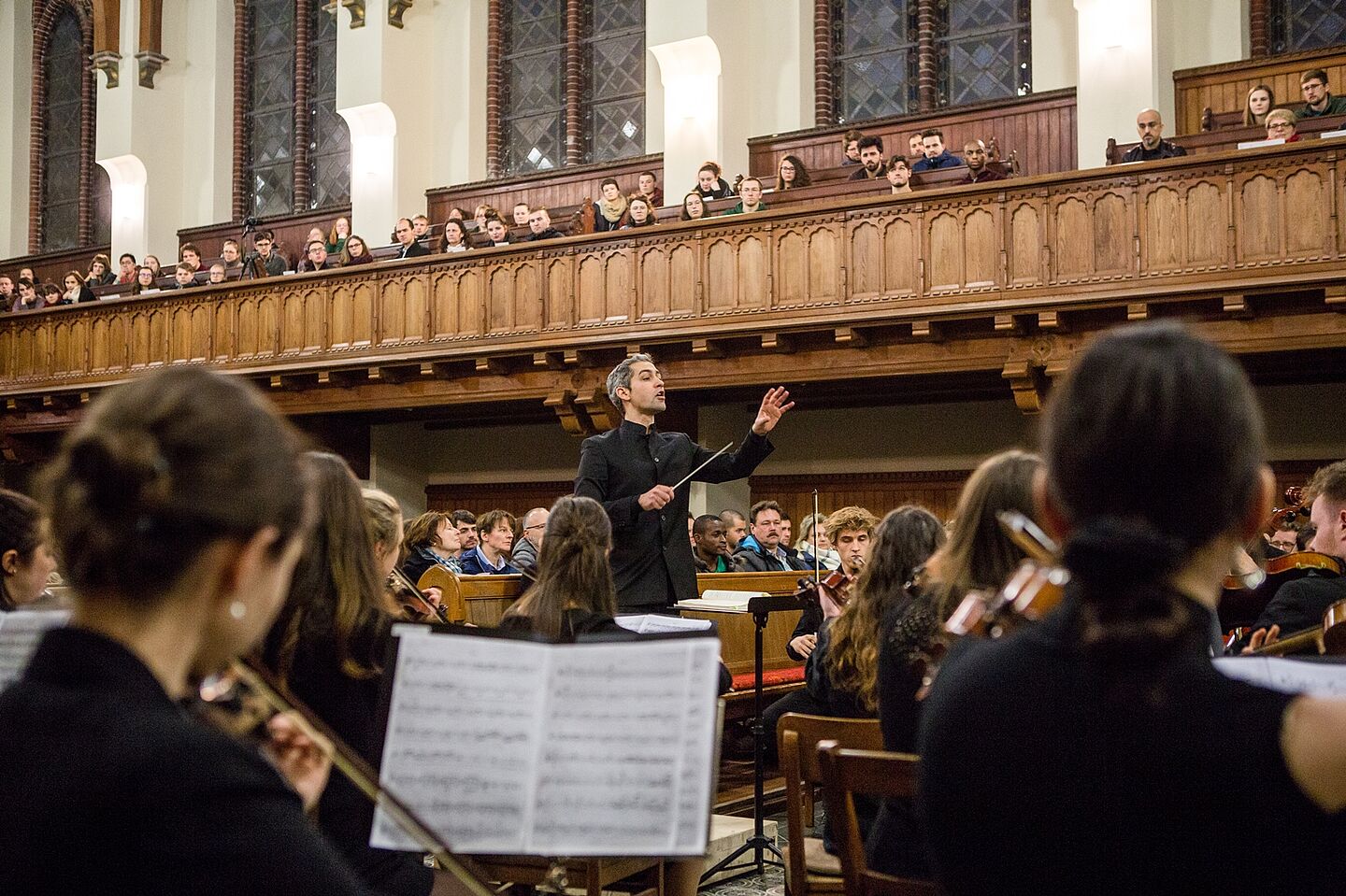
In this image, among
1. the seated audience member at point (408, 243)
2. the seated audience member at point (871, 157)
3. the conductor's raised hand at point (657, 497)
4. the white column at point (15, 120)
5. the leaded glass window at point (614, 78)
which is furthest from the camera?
the white column at point (15, 120)

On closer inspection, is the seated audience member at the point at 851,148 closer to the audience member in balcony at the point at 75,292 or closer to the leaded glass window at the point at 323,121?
the leaded glass window at the point at 323,121

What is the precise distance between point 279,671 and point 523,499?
12140 millimetres

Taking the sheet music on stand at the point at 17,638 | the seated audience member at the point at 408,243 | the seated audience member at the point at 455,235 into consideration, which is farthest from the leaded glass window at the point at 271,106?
the sheet music on stand at the point at 17,638

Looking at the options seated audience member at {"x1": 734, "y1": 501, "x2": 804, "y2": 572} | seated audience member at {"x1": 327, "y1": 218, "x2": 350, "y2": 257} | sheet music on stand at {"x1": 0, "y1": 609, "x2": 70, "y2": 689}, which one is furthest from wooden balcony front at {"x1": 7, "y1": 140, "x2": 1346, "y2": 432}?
sheet music on stand at {"x1": 0, "y1": 609, "x2": 70, "y2": 689}

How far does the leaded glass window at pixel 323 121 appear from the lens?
16.4 meters

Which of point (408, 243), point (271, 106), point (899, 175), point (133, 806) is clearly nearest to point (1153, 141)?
point (899, 175)

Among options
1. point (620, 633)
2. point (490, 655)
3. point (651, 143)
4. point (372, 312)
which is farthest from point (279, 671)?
point (651, 143)

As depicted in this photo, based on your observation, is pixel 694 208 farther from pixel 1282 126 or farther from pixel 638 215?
pixel 1282 126

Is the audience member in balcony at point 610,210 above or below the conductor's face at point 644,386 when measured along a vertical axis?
above

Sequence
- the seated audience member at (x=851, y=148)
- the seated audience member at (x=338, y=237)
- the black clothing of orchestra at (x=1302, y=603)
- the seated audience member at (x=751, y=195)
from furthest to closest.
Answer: the seated audience member at (x=338, y=237)
the seated audience member at (x=851, y=148)
the seated audience member at (x=751, y=195)
the black clothing of orchestra at (x=1302, y=603)

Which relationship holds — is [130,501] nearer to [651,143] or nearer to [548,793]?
[548,793]

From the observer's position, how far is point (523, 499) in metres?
→ 14.8

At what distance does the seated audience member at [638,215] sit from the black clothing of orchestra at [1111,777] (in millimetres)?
10092

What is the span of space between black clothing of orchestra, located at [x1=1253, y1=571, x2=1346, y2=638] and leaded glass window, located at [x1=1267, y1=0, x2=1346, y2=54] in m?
8.98
